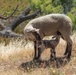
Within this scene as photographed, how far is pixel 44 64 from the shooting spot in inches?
297

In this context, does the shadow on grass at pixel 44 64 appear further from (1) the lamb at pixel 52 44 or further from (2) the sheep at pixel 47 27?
(2) the sheep at pixel 47 27

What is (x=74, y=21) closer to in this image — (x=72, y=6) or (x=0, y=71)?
(x=72, y=6)

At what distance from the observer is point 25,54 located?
887cm

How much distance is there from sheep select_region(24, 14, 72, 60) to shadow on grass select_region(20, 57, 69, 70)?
1.03 ft

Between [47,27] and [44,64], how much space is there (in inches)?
32.5

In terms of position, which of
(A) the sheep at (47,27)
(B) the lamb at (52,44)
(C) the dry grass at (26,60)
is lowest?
(C) the dry grass at (26,60)

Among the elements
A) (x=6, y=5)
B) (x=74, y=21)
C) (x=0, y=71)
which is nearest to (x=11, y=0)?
(x=6, y=5)

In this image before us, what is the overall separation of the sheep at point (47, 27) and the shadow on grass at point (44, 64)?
31 centimetres

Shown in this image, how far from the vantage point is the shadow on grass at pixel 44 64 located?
24.6 feet

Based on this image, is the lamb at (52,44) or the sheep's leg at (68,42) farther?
the sheep's leg at (68,42)

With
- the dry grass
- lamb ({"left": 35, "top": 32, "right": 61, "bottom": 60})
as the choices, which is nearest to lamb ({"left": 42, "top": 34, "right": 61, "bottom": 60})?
lamb ({"left": 35, "top": 32, "right": 61, "bottom": 60})

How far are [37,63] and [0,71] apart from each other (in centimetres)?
87

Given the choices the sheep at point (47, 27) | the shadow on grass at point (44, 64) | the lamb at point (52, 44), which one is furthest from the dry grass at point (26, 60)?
the sheep at point (47, 27)

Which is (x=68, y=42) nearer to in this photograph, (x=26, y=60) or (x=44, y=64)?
(x=44, y=64)
